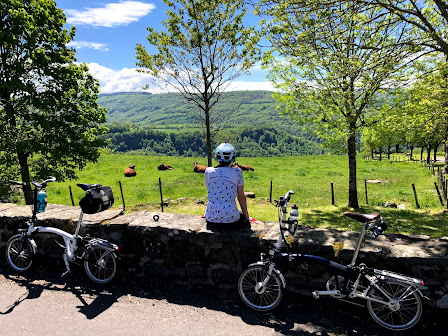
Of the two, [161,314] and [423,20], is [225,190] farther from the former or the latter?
[423,20]

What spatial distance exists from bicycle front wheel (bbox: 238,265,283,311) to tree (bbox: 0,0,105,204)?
36.0 feet

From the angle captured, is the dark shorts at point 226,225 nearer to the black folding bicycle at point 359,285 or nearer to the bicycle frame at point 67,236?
the black folding bicycle at point 359,285

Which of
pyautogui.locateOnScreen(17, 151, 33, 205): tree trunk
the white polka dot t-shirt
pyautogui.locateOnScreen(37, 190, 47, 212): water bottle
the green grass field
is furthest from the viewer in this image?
pyautogui.locateOnScreen(17, 151, 33, 205): tree trunk

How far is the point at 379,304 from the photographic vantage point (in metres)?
4.00

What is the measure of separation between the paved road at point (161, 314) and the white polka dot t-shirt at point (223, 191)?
123 cm

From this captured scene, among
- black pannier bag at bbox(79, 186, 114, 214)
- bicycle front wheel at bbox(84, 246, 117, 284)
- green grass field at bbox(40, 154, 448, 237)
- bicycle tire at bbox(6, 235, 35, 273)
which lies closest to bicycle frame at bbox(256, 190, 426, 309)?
bicycle front wheel at bbox(84, 246, 117, 284)

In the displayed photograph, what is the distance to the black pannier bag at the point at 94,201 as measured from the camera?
5.16m

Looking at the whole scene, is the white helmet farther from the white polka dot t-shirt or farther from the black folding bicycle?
the black folding bicycle

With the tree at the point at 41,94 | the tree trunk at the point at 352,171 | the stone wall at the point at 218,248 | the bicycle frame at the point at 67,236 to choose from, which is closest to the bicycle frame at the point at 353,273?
the stone wall at the point at 218,248

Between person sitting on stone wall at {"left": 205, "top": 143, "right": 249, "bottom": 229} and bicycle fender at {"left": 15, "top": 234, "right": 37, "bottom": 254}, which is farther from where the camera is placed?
bicycle fender at {"left": 15, "top": 234, "right": 37, "bottom": 254}

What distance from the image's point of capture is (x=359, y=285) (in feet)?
13.2

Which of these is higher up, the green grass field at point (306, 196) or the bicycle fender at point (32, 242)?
the bicycle fender at point (32, 242)

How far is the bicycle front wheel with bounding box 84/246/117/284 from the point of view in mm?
5211

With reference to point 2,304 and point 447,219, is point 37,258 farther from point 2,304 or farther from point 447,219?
point 447,219
